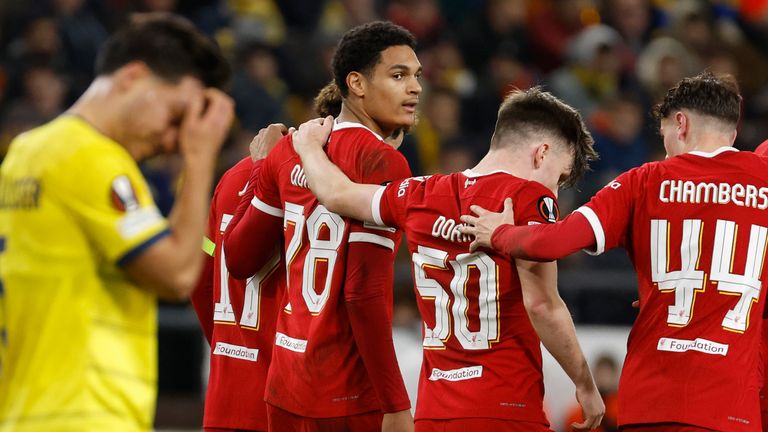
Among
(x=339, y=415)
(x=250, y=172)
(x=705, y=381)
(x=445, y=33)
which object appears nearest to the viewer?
(x=705, y=381)

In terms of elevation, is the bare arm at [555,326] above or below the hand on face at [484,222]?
below

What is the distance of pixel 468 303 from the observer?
5.18 m

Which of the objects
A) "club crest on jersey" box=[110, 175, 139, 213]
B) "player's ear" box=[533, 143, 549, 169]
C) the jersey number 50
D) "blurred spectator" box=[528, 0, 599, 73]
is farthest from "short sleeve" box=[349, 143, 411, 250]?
"blurred spectator" box=[528, 0, 599, 73]

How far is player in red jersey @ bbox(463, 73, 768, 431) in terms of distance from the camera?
5113 millimetres

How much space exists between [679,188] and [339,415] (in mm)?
1774

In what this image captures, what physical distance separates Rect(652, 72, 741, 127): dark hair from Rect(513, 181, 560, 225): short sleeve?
2.43ft

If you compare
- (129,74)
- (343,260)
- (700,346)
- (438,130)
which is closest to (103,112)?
(129,74)

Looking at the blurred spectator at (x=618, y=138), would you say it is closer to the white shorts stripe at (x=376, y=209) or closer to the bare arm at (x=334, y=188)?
the bare arm at (x=334, y=188)

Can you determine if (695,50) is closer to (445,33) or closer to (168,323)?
(445,33)

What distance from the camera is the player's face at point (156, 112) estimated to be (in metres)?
4.03

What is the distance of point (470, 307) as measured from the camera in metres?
5.17

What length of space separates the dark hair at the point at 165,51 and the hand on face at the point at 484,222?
1.41 meters

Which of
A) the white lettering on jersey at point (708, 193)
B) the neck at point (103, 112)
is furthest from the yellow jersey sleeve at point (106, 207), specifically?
the white lettering on jersey at point (708, 193)

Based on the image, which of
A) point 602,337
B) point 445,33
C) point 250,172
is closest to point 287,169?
point 250,172
